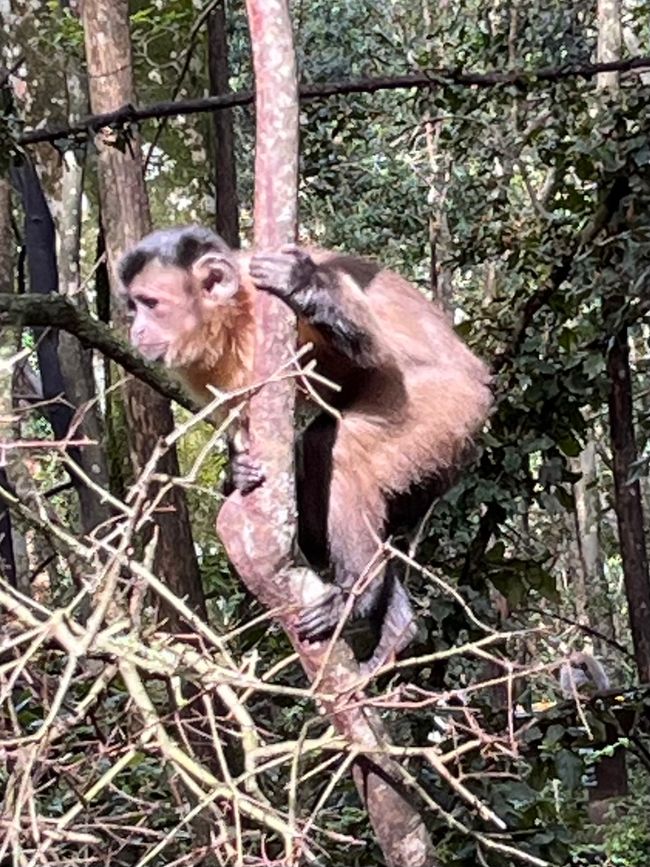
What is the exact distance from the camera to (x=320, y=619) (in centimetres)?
252

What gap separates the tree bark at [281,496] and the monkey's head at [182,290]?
1008 mm

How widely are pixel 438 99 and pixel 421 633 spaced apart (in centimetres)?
189

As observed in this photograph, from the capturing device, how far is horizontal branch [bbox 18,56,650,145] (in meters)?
3.74

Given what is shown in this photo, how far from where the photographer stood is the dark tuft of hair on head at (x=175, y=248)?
3357mm

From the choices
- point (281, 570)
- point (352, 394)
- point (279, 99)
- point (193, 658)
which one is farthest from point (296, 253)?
point (352, 394)

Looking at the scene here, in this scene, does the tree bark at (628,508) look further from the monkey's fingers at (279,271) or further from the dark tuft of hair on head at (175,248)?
the monkey's fingers at (279,271)

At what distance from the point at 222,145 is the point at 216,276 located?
5.29 feet

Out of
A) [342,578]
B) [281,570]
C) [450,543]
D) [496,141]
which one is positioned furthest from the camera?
[496,141]

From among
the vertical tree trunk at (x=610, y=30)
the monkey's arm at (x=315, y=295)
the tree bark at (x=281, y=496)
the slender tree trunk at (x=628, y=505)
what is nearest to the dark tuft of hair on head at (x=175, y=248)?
the monkey's arm at (x=315, y=295)

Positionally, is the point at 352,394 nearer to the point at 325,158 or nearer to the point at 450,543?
the point at 450,543

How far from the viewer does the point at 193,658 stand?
6.73 feet

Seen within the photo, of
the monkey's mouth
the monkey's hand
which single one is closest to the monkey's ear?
the monkey's mouth

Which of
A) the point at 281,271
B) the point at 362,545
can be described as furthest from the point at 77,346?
the point at 281,271

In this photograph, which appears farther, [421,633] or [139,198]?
[421,633]
